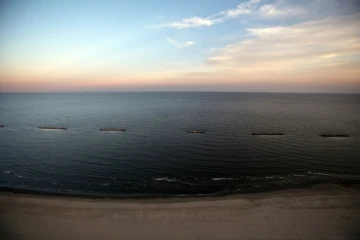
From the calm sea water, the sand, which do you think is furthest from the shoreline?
the sand

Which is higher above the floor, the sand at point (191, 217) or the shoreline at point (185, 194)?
the sand at point (191, 217)

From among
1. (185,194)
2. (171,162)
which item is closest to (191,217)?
(185,194)

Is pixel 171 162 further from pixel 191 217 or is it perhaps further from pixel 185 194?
pixel 191 217

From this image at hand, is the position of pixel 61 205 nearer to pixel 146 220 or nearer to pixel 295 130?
pixel 146 220

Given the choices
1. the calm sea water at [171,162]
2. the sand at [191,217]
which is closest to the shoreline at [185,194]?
the calm sea water at [171,162]

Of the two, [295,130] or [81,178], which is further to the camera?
[295,130]

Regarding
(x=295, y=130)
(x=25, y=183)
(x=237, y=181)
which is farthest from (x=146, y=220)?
(x=295, y=130)

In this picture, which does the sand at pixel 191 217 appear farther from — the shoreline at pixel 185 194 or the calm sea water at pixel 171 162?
the calm sea water at pixel 171 162

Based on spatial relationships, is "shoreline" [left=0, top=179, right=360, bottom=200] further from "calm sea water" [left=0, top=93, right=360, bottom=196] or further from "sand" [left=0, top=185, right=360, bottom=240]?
"sand" [left=0, top=185, right=360, bottom=240]
